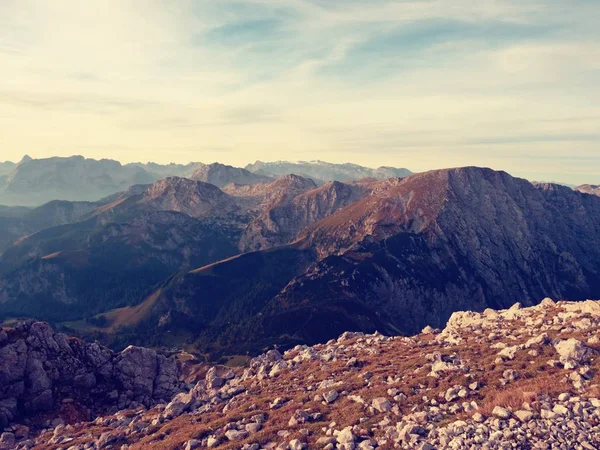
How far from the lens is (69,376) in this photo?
100875 millimetres

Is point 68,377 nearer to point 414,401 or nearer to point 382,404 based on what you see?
point 382,404

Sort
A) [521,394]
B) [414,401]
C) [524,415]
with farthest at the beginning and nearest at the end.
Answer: [414,401], [521,394], [524,415]

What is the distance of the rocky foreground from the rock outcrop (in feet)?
67.8

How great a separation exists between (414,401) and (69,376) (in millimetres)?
84289

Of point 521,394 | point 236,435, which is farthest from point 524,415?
point 236,435

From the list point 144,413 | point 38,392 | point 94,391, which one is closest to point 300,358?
point 144,413

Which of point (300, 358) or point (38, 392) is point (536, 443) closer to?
point (300, 358)

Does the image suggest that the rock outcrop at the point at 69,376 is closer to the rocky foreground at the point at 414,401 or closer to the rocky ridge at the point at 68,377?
the rocky ridge at the point at 68,377

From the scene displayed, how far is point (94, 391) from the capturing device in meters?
99.1

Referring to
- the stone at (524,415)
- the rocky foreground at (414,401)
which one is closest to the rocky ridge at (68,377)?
the rocky foreground at (414,401)

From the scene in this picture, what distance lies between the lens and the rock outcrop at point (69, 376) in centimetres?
9319

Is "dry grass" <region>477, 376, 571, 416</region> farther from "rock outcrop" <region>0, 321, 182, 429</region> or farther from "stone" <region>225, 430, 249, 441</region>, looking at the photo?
"rock outcrop" <region>0, 321, 182, 429</region>

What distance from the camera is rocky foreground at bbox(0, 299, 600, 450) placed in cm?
3809

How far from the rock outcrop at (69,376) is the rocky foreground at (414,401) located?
20659 mm
